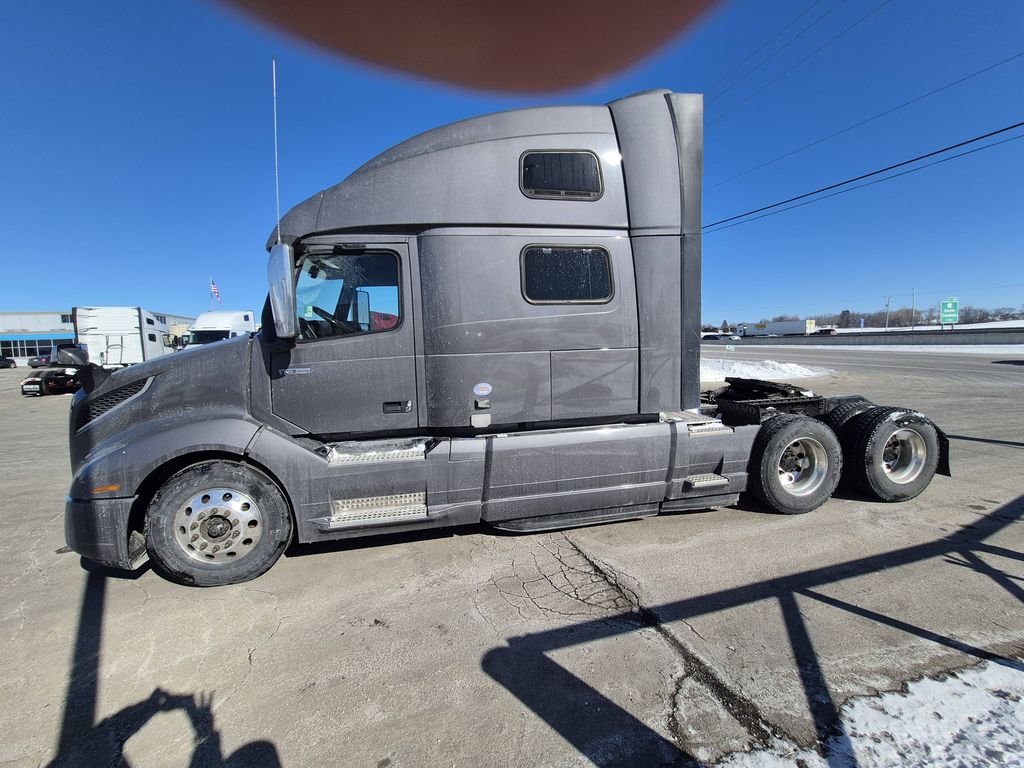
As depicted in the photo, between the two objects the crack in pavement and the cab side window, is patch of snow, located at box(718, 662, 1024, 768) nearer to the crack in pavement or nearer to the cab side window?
the crack in pavement

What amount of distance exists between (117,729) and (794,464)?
5533 millimetres

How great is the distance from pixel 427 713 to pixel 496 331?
8.43 feet

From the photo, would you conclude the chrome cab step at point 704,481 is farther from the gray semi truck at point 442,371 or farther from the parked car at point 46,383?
the parked car at point 46,383

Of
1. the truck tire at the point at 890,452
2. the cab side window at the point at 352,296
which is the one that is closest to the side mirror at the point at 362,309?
the cab side window at the point at 352,296

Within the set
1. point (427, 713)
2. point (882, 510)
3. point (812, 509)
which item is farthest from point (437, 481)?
point (882, 510)

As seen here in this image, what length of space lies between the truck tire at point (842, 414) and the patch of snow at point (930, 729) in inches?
117

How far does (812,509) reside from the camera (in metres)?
4.40

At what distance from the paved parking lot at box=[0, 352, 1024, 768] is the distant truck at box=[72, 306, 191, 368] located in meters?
18.7

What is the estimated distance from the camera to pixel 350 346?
11.5 feet

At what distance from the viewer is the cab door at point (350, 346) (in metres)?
3.48

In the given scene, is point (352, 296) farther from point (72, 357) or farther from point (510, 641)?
point (510, 641)

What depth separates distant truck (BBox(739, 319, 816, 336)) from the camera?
79244mm

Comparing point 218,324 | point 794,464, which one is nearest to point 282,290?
point 794,464

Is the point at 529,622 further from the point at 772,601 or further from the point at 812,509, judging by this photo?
the point at 812,509
